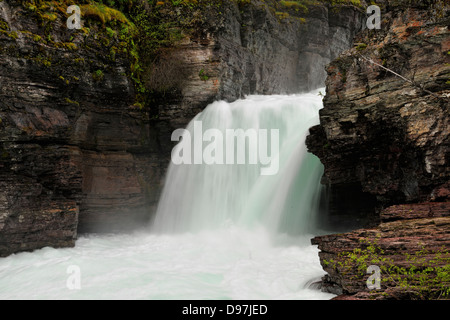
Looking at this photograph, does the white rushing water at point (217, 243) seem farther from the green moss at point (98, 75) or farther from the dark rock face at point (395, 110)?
the green moss at point (98, 75)

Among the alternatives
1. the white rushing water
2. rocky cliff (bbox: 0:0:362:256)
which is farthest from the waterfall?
rocky cliff (bbox: 0:0:362:256)

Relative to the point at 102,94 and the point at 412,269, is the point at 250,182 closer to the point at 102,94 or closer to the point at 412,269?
the point at 102,94

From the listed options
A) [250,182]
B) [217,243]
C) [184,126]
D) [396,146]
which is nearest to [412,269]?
[396,146]

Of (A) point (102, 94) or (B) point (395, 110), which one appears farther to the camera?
(A) point (102, 94)

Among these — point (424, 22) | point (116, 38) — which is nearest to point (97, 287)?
point (116, 38)

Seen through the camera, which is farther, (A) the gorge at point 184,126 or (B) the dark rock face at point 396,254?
(A) the gorge at point 184,126

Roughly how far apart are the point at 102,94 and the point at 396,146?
8.76 m

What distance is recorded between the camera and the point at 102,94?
36.6 feet

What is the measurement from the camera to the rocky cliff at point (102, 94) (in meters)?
9.31

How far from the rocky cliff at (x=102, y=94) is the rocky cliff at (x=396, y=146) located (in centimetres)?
639

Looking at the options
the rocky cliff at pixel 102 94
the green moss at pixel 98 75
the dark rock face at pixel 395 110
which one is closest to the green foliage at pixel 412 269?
the dark rock face at pixel 395 110

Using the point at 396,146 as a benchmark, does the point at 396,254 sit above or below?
below

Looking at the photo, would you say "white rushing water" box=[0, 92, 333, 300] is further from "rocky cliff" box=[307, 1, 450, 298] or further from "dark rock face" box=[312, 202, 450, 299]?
"rocky cliff" box=[307, 1, 450, 298]

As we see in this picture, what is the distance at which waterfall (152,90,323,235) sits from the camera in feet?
35.0
